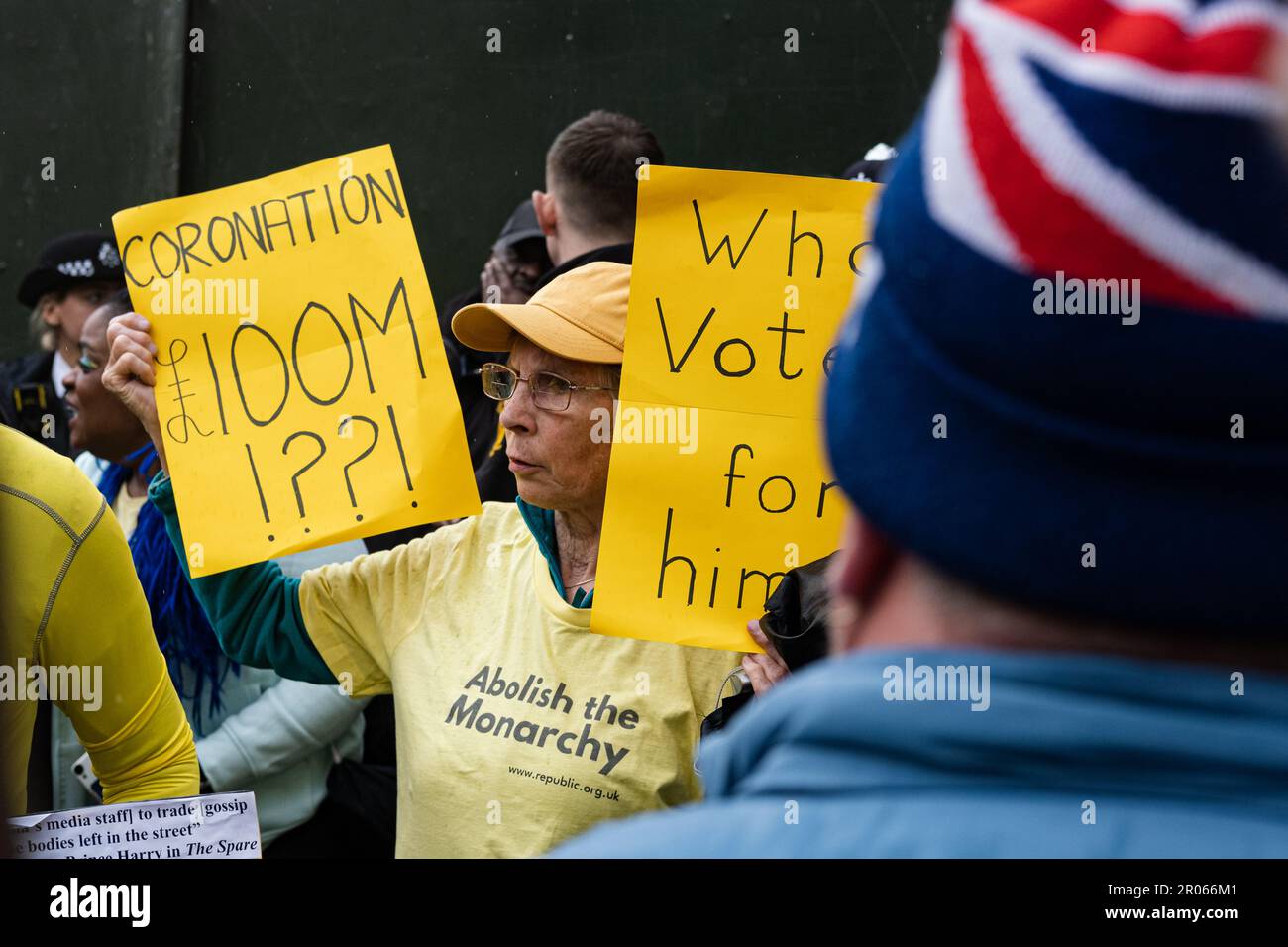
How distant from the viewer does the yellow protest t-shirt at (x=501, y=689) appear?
101 inches

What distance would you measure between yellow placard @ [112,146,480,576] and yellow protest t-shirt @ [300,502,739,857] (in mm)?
131

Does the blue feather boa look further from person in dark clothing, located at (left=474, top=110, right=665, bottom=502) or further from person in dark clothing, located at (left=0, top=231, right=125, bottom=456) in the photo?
person in dark clothing, located at (left=0, top=231, right=125, bottom=456)

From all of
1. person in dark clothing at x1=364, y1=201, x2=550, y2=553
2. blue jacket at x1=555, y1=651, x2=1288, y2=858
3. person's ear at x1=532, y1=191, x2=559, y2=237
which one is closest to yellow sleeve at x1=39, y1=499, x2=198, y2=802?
person in dark clothing at x1=364, y1=201, x2=550, y2=553

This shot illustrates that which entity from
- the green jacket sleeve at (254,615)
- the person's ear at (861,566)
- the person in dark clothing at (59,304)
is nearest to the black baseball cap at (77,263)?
the person in dark clothing at (59,304)

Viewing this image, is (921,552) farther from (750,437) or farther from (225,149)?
(225,149)

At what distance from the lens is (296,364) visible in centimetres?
293

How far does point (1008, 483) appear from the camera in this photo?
77 cm

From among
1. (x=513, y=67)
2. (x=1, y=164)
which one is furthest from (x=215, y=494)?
(x=1, y=164)

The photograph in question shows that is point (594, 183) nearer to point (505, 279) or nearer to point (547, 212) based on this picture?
point (547, 212)

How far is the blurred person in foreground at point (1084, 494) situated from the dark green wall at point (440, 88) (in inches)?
202

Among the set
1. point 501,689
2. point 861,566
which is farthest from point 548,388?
point 861,566

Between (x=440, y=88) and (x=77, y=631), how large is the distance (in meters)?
3.74
